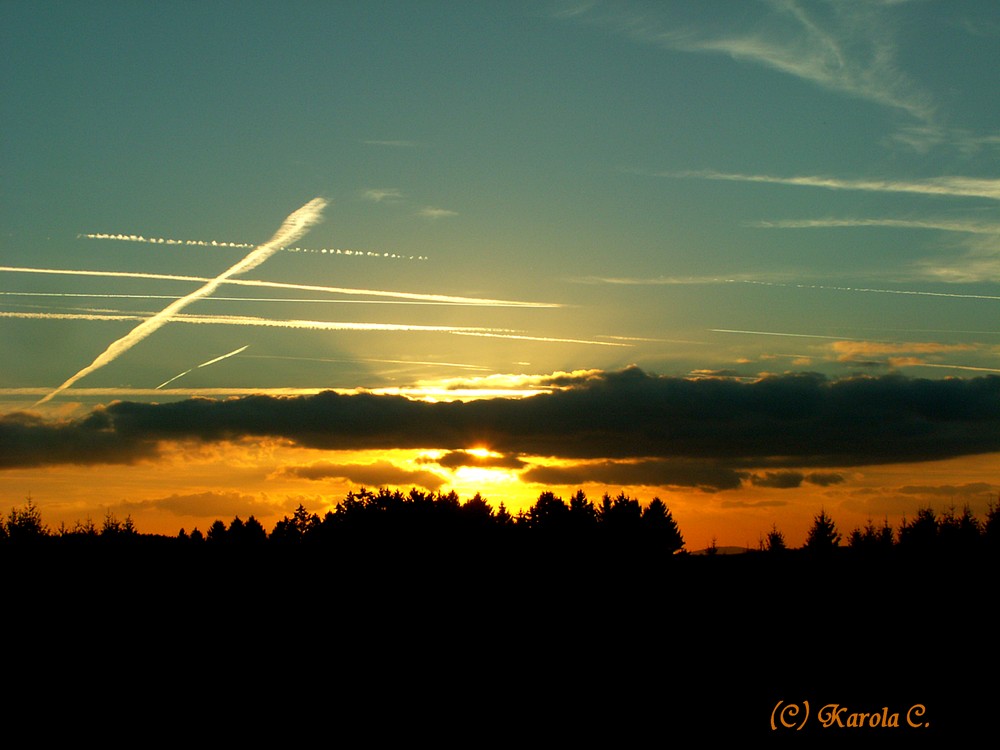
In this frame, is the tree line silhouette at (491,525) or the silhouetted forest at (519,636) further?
the tree line silhouette at (491,525)

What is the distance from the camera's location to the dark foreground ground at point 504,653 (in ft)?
126

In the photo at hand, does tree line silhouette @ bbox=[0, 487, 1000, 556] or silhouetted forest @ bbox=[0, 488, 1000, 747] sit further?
tree line silhouette @ bbox=[0, 487, 1000, 556]

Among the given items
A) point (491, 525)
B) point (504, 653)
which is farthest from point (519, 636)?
point (491, 525)

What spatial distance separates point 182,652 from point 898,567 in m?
63.9

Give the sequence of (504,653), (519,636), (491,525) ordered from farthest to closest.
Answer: (491,525)
(519,636)
(504,653)

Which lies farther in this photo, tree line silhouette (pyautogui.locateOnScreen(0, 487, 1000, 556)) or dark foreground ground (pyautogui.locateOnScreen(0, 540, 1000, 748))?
tree line silhouette (pyautogui.locateOnScreen(0, 487, 1000, 556))

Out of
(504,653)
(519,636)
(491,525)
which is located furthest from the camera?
→ (491,525)

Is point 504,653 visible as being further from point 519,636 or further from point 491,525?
point 491,525

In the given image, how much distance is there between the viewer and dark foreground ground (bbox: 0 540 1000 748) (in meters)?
38.4

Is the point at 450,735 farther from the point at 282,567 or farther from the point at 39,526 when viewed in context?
the point at 39,526

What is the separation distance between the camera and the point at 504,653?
54.1m

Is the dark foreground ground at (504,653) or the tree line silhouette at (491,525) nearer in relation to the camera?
the dark foreground ground at (504,653)

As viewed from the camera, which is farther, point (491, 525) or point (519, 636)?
point (491, 525)

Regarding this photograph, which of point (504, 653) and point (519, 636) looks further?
point (519, 636)
